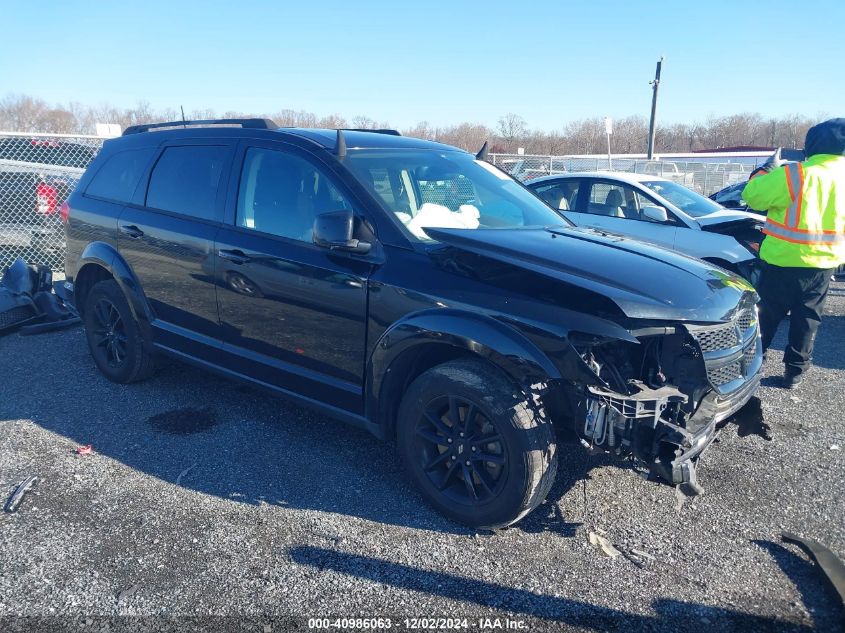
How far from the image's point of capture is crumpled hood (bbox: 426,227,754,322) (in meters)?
2.92

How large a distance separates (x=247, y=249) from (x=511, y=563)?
2335 millimetres

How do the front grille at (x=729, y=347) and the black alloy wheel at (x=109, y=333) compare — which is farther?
the black alloy wheel at (x=109, y=333)

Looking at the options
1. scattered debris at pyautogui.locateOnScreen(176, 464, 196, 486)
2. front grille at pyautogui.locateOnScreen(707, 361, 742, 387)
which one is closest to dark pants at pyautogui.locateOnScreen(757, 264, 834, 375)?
front grille at pyautogui.locateOnScreen(707, 361, 742, 387)

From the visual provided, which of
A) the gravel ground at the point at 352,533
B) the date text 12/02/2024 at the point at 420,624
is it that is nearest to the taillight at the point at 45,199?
the gravel ground at the point at 352,533

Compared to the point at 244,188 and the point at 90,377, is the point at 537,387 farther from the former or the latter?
the point at 90,377

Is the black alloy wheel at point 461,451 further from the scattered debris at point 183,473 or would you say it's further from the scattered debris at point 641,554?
the scattered debris at point 183,473

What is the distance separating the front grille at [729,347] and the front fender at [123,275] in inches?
146

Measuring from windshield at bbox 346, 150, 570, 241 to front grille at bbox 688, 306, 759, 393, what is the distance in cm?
131

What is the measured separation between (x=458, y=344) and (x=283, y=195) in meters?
1.55

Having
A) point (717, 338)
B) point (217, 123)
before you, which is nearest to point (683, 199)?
point (717, 338)

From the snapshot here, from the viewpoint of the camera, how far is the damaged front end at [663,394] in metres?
2.78

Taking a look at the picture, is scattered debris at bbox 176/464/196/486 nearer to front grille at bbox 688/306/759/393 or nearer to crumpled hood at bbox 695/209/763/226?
front grille at bbox 688/306/759/393

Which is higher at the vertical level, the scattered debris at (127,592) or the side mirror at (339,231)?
the side mirror at (339,231)

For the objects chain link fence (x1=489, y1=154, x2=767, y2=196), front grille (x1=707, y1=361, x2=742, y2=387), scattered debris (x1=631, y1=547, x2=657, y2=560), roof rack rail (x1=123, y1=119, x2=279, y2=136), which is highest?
chain link fence (x1=489, y1=154, x2=767, y2=196)
